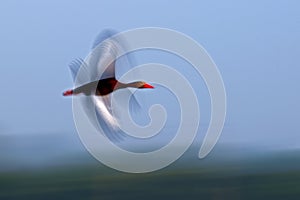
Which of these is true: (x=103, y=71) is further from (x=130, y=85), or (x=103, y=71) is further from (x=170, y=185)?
(x=170, y=185)

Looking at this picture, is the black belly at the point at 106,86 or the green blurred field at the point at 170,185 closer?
the black belly at the point at 106,86

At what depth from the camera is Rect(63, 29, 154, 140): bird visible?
2.28 m

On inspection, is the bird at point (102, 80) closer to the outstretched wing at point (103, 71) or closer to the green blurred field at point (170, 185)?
the outstretched wing at point (103, 71)

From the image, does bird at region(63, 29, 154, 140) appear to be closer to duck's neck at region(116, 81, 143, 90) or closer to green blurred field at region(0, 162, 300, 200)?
duck's neck at region(116, 81, 143, 90)

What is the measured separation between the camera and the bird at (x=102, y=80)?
2.28m

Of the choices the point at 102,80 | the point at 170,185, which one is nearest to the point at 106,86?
the point at 102,80

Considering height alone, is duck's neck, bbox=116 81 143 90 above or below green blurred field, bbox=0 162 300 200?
below

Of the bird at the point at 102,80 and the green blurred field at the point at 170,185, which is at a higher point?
the green blurred field at the point at 170,185

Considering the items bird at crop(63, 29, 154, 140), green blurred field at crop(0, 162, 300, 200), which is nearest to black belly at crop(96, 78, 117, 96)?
bird at crop(63, 29, 154, 140)

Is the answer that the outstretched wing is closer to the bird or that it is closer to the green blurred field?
the bird

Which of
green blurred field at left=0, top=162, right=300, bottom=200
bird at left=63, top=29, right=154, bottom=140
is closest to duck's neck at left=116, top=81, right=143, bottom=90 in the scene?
bird at left=63, top=29, right=154, bottom=140

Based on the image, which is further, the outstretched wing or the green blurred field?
the green blurred field

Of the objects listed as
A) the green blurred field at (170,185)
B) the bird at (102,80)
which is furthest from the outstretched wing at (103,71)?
the green blurred field at (170,185)

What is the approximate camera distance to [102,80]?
2.30 m
